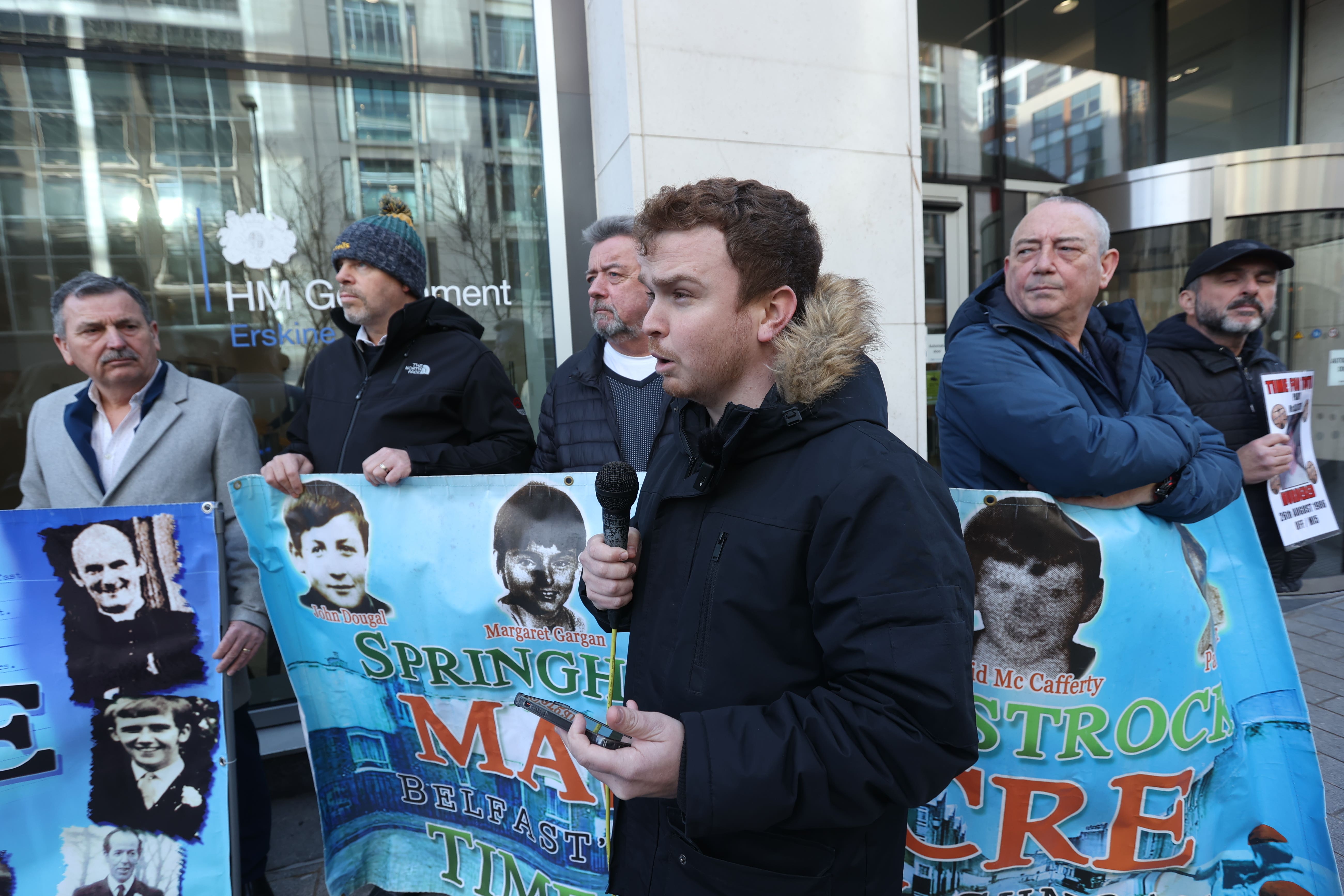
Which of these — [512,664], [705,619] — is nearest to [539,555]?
[512,664]

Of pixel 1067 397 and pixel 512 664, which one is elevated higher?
pixel 1067 397

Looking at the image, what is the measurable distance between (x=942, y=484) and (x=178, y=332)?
4179 mm

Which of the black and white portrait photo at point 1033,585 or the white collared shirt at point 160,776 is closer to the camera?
the black and white portrait photo at point 1033,585

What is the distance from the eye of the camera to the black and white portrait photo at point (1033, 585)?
188cm

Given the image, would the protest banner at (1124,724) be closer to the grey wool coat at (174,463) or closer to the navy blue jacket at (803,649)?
the navy blue jacket at (803,649)

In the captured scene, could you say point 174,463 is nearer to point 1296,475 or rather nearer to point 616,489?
point 616,489

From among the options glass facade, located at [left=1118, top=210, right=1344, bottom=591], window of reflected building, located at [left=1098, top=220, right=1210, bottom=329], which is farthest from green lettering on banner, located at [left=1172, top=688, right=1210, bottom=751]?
glass facade, located at [left=1118, top=210, right=1344, bottom=591]

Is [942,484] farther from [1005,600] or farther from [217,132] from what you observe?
[217,132]

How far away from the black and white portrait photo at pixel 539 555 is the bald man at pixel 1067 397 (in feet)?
4.11

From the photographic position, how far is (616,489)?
59.1 inches

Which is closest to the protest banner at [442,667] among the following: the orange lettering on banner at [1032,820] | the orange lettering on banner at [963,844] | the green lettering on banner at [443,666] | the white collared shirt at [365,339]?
the green lettering on banner at [443,666]

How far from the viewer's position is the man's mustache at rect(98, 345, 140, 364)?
2.52 m

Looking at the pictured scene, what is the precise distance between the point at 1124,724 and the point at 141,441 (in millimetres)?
3309

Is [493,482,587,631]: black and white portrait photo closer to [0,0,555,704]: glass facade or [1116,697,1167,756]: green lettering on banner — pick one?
[1116,697,1167,756]: green lettering on banner
